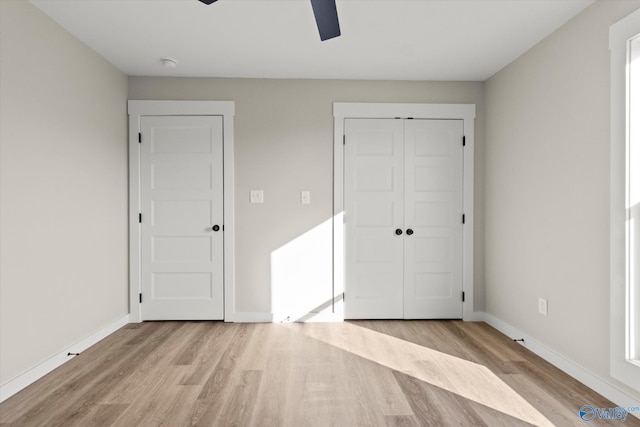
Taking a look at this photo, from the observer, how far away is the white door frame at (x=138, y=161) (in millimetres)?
3791

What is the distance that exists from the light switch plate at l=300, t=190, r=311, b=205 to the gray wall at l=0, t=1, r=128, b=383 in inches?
68.5

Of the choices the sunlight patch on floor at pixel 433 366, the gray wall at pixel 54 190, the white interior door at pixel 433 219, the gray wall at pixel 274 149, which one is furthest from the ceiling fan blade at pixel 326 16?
the sunlight patch on floor at pixel 433 366

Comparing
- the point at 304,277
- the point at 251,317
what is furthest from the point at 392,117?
the point at 251,317

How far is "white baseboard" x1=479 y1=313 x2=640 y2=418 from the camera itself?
86.9 inches

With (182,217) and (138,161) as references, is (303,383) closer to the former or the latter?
(182,217)

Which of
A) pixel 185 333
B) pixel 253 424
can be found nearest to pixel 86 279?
pixel 185 333

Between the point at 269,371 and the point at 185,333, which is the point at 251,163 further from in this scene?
the point at 269,371

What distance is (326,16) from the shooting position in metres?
1.88

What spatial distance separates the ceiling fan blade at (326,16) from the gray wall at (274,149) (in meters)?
1.74

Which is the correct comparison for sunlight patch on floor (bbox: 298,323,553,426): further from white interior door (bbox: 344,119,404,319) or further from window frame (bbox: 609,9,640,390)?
window frame (bbox: 609,9,640,390)

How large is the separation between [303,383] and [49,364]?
1764mm

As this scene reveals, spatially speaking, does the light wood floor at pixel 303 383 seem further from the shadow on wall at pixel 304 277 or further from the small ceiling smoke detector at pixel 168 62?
the small ceiling smoke detector at pixel 168 62

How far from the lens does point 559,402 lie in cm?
226

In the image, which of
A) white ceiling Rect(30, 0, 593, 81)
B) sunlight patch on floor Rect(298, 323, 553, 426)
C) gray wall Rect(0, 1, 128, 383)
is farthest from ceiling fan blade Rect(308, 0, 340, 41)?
sunlight patch on floor Rect(298, 323, 553, 426)
